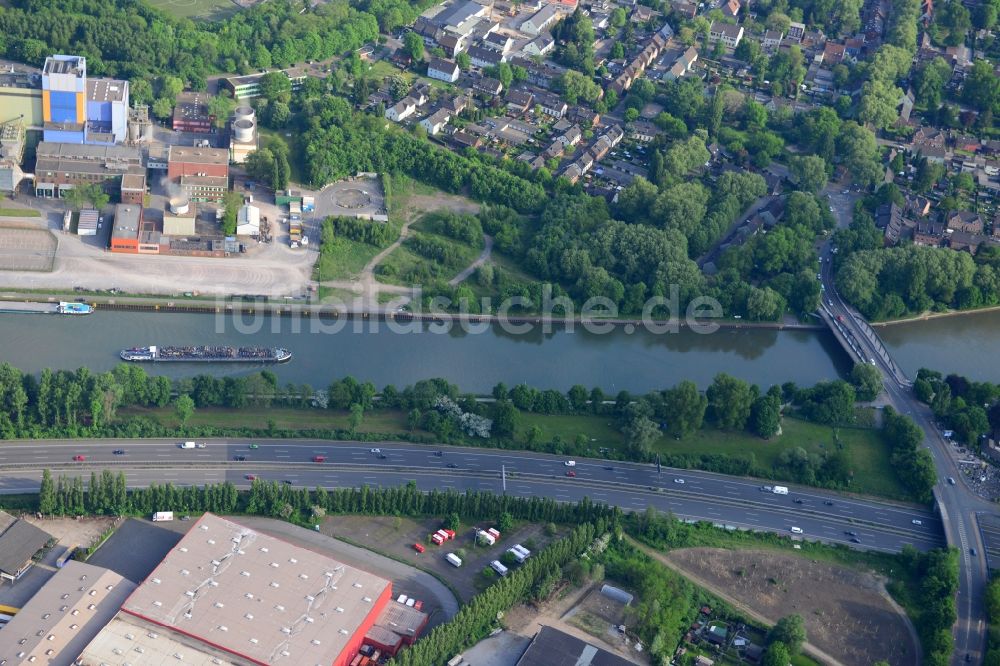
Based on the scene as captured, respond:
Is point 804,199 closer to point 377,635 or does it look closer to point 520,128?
point 520,128

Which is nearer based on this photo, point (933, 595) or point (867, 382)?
point (933, 595)

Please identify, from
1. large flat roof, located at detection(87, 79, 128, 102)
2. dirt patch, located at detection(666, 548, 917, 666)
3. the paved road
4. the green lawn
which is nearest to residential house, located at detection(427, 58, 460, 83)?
the green lawn

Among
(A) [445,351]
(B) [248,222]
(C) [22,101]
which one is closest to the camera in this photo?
(A) [445,351]

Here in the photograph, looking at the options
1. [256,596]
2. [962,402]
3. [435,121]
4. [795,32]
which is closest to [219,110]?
[435,121]

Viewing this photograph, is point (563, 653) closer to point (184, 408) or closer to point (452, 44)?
point (184, 408)

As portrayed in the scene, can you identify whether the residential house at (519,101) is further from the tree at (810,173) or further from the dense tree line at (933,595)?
the dense tree line at (933,595)

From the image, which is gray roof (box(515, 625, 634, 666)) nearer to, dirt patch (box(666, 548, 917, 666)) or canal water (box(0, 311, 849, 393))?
dirt patch (box(666, 548, 917, 666))
